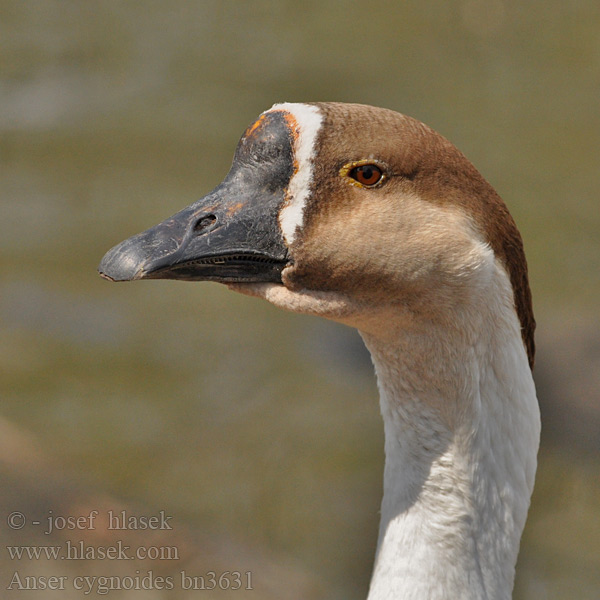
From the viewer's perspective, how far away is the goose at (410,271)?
117 inches

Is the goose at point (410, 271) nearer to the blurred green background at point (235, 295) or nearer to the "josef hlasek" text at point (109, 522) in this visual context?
the blurred green background at point (235, 295)

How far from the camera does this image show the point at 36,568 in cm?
552

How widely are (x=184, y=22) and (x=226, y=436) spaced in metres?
5.04

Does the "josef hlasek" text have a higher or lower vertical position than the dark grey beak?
lower

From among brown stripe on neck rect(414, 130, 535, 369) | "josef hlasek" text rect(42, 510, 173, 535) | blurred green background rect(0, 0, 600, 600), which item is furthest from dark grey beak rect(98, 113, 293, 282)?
"josef hlasek" text rect(42, 510, 173, 535)

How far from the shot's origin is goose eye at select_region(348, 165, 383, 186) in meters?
2.96

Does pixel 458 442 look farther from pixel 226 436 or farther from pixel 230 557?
pixel 226 436

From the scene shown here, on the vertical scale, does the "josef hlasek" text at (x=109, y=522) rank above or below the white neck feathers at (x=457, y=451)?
below

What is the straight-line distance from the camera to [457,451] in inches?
128

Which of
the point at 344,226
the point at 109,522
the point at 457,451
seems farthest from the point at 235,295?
the point at 344,226

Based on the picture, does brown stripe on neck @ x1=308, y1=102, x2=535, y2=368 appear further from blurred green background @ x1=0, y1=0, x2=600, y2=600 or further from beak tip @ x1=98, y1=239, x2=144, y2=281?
blurred green background @ x1=0, y1=0, x2=600, y2=600

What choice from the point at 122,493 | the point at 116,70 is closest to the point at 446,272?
the point at 122,493

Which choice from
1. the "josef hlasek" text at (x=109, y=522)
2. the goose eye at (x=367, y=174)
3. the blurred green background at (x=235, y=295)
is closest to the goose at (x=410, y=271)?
the goose eye at (x=367, y=174)

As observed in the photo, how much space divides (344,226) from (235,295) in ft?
14.1
